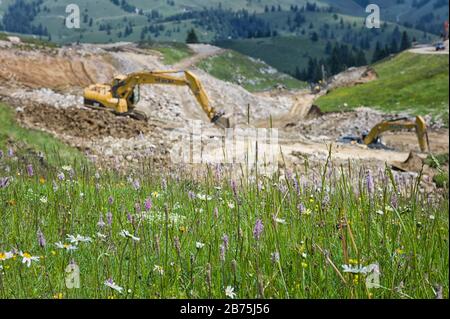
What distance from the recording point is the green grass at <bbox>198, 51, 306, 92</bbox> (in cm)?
12731

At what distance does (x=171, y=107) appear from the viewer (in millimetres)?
52375

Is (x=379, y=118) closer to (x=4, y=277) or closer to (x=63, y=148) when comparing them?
(x=63, y=148)

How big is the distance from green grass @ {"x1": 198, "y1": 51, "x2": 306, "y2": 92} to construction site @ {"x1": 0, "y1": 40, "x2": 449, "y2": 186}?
132 feet

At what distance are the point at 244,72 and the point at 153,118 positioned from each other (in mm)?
96289

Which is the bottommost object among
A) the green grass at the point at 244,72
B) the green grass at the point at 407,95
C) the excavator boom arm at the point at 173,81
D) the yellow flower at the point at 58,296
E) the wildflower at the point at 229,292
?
the green grass at the point at 244,72

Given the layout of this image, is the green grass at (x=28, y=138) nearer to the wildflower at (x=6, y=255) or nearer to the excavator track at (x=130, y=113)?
the excavator track at (x=130, y=113)

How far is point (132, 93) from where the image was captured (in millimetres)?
37562

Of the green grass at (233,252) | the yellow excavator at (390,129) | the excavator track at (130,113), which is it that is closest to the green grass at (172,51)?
the excavator track at (130,113)

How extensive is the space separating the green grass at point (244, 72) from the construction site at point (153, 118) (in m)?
40.4

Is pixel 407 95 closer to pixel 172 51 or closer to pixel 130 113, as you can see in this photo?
pixel 130 113

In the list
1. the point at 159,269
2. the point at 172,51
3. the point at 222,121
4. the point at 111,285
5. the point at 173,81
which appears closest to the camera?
the point at 111,285

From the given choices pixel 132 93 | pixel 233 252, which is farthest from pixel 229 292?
pixel 132 93

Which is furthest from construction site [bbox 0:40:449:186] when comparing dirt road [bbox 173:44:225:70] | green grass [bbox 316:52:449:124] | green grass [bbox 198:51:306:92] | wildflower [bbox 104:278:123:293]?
green grass [bbox 198:51:306:92]

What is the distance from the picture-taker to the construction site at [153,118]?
29.0 meters
